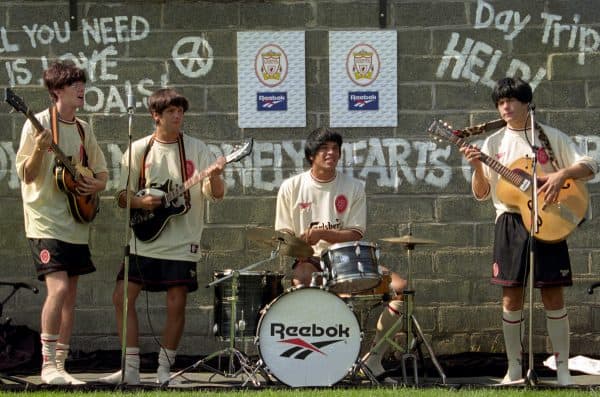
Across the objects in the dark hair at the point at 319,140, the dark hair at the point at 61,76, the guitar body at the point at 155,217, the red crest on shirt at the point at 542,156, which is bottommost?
the guitar body at the point at 155,217

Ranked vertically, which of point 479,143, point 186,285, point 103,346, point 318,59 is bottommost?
point 103,346

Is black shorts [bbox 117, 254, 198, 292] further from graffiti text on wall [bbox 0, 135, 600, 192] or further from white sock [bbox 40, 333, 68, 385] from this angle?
graffiti text on wall [bbox 0, 135, 600, 192]

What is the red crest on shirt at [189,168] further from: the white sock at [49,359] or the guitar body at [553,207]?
the guitar body at [553,207]

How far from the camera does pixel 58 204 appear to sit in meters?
7.96

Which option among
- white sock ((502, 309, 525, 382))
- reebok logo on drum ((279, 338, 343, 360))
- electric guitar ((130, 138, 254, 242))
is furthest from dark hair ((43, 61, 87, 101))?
white sock ((502, 309, 525, 382))

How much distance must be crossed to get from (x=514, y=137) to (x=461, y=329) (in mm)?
1979

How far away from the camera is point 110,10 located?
9.44 m

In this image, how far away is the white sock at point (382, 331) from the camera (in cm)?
833

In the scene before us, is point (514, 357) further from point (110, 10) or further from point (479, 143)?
point (110, 10)

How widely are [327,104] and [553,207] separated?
7.52 ft

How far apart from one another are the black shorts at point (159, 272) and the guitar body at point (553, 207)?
7.58 feet

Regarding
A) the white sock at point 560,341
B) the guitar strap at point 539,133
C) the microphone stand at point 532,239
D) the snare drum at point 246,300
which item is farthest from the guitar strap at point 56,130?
the white sock at point 560,341

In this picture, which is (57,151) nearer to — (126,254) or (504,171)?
(126,254)

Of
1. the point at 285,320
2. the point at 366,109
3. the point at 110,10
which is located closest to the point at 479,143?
the point at 366,109
